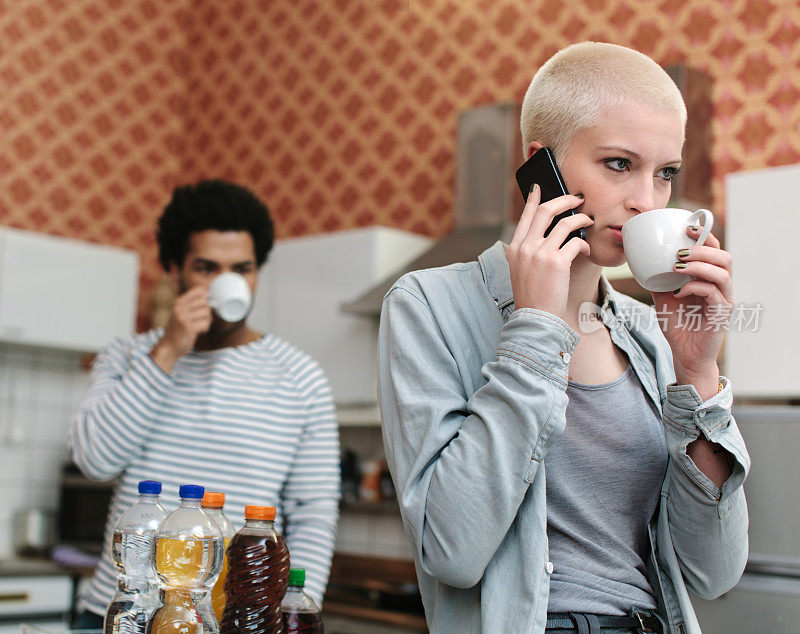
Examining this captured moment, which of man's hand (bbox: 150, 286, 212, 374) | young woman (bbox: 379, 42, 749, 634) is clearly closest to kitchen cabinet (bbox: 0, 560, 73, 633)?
man's hand (bbox: 150, 286, 212, 374)

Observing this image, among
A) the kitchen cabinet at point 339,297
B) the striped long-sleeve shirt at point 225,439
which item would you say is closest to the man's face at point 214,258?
the striped long-sleeve shirt at point 225,439

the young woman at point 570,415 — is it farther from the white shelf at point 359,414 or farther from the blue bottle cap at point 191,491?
the white shelf at point 359,414

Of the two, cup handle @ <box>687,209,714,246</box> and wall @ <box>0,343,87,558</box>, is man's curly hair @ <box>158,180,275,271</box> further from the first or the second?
wall @ <box>0,343,87,558</box>

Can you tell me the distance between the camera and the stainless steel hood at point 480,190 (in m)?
3.43

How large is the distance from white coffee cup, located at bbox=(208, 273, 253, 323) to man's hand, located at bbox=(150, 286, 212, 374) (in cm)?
3

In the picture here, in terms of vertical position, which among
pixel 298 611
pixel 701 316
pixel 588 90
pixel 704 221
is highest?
pixel 588 90

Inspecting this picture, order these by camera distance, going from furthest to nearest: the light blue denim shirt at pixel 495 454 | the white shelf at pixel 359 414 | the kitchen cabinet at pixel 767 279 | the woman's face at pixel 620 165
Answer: the white shelf at pixel 359 414 → the kitchen cabinet at pixel 767 279 → the woman's face at pixel 620 165 → the light blue denim shirt at pixel 495 454

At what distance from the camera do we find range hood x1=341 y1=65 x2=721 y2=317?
125 inches

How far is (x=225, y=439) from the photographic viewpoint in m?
1.80

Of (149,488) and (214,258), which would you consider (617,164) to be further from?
(214,258)

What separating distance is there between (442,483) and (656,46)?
285cm

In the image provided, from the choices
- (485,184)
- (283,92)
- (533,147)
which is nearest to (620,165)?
(533,147)

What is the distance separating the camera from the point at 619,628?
→ 1.04 m

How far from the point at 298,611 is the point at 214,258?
0.99 meters
